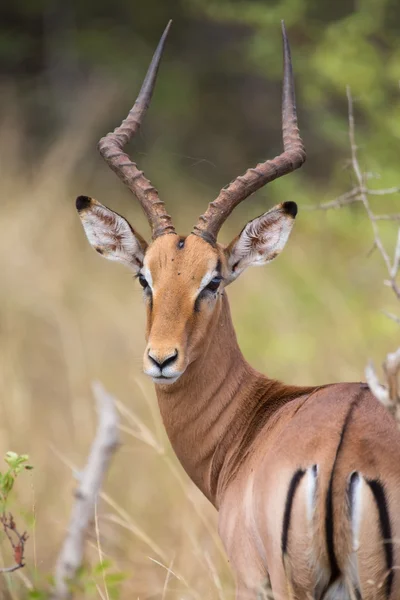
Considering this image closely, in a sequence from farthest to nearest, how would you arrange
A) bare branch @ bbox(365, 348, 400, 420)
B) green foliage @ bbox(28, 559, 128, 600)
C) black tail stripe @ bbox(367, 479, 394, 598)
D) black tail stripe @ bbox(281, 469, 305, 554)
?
green foliage @ bbox(28, 559, 128, 600) < black tail stripe @ bbox(281, 469, 305, 554) < black tail stripe @ bbox(367, 479, 394, 598) < bare branch @ bbox(365, 348, 400, 420)

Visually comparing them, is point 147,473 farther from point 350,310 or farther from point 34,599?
point 34,599

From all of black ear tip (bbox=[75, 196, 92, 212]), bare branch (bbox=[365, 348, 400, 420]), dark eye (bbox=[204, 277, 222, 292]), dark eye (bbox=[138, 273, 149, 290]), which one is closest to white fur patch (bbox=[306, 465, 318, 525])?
bare branch (bbox=[365, 348, 400, 420])

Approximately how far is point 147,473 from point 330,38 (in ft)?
15.3

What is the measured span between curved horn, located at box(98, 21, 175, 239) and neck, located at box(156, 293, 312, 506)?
55 centimetres

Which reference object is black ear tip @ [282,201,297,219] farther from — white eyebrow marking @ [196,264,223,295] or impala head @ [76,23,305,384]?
white eyebrow marking @ [196,264,223,295]

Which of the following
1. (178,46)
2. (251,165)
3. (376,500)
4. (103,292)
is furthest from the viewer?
(178,46)

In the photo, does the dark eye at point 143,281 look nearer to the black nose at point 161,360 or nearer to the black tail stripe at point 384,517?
the black nose at point 161,360

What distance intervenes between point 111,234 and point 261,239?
34.1 inches

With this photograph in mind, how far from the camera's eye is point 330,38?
1038cm

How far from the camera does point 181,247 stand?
545cm

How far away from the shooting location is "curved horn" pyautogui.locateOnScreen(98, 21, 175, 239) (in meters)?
5.64

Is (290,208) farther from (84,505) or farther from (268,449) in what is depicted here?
(84,505)

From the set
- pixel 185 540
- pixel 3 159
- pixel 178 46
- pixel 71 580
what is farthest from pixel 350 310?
pixel 178 46

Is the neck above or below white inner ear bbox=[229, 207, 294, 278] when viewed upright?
below
